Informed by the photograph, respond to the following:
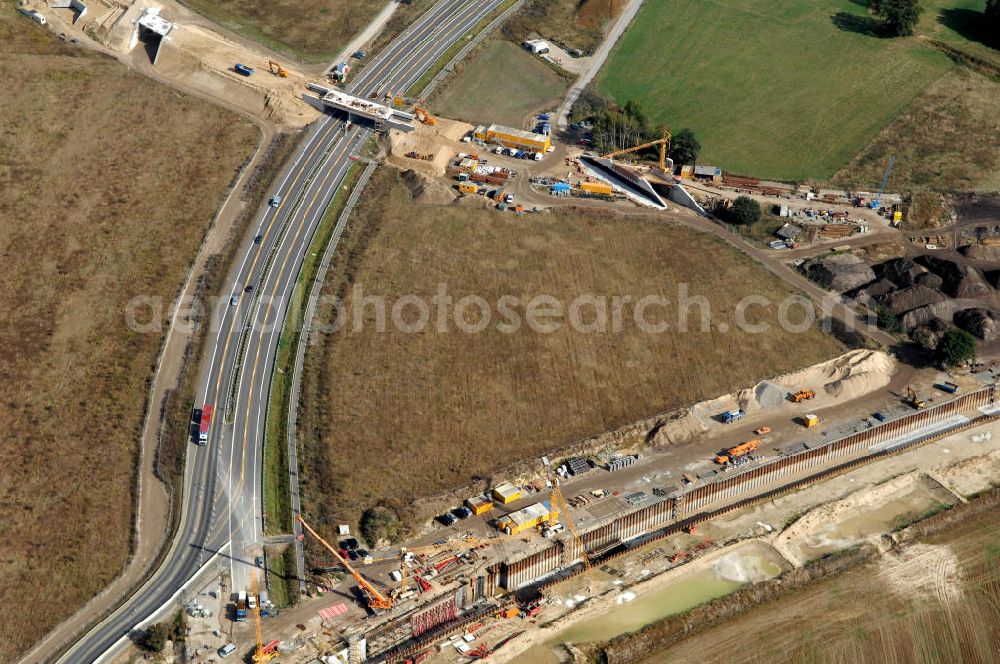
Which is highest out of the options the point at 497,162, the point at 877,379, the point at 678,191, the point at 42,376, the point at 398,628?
the point at 42,376

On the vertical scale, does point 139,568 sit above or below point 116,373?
below

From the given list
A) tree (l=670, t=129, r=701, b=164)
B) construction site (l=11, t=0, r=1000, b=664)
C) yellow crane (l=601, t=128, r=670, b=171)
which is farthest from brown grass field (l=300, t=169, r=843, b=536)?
tree (l=670, t=129, r=701, b=164)

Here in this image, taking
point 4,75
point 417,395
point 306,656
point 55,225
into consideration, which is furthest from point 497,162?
point 306,656

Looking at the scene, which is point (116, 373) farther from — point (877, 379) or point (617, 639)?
point (877, 379)

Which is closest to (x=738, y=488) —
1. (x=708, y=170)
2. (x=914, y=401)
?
(x=914, y=401)

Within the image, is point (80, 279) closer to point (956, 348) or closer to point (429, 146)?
point (429, 146)

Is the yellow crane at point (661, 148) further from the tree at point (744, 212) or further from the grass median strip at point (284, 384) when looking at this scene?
the grass median strip at point (284, 384)
